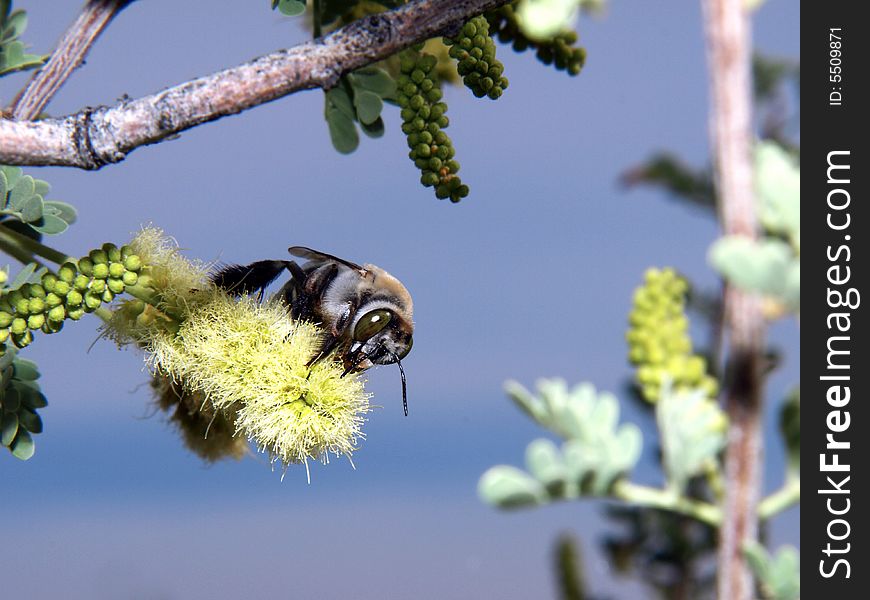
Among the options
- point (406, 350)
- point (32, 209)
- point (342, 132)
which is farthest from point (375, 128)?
point (32, 209)

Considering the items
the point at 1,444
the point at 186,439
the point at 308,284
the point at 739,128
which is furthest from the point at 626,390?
the point at 1,444

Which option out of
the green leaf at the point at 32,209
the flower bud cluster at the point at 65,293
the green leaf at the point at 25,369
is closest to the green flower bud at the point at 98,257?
the flower bud cluster at the point at 65,293

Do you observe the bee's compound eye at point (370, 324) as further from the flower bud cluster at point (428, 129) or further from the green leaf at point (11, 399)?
the green leaf at point (11, 399)

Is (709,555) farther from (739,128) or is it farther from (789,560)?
(739,128)

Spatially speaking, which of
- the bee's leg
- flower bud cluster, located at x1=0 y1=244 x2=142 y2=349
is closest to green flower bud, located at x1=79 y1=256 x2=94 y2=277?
flower bud cluster, located at x1=0 y1=244 x2=142 y2=349

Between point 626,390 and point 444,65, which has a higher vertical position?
point 444,65

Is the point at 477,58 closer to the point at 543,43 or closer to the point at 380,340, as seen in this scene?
the point at 543,43

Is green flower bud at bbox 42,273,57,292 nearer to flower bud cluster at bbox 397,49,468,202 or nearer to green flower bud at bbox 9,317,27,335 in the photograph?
green flower bud at bbox 9,317,27,335
